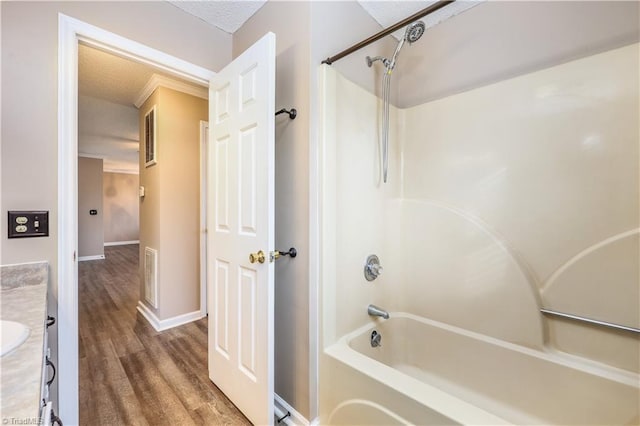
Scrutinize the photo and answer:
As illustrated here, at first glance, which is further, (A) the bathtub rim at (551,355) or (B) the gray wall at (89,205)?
(B) the gray wall at (89,205)

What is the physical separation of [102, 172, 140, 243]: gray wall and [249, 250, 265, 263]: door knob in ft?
26.1

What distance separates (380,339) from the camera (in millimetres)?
1700

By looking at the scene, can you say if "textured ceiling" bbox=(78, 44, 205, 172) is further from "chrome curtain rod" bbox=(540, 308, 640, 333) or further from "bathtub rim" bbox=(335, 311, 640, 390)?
"chrome curtain rod" bbox=(540, 308, 640, 333)

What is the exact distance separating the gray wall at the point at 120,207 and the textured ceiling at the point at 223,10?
7650 mm

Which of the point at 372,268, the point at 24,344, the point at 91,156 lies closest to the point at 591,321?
the point at 372,268

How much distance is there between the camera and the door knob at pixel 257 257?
1335 millimetres

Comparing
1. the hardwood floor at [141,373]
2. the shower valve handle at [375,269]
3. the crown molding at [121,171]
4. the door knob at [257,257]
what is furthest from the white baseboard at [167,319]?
the crown molding at [121,171]

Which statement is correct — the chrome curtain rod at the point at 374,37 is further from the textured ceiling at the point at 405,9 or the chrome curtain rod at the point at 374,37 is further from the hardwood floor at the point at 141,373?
the hardwood floor at the point at 141,373

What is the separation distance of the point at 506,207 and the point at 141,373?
271cm

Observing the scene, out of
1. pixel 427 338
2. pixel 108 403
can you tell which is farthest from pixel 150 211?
pixel 427 338

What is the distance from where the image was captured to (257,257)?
4.43 ft

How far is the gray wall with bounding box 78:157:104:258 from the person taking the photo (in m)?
5.76

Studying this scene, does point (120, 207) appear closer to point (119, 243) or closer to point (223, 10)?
point (119, 243)

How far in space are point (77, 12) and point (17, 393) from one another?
170 cm
